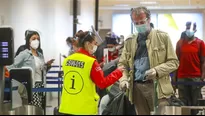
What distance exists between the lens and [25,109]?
11.2 ft

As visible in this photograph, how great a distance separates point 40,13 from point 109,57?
395 cm

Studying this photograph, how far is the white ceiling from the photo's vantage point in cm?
1686

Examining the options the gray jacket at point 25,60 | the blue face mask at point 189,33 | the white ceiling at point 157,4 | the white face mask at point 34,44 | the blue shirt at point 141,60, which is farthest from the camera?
the white ceiling at point 157,4

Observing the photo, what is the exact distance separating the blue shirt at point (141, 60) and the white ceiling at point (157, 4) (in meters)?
13.0

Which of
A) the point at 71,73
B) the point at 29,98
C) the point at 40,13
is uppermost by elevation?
the point at 40,13

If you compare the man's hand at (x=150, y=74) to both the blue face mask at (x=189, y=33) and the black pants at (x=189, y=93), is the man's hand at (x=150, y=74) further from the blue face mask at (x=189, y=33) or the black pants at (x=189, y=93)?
the blue face mask at (x=189, y=33)

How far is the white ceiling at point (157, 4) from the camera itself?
1686 centimetres

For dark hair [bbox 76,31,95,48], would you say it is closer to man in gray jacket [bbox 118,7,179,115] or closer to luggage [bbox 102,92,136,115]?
man in gray jacket [bbox 118,7,179,115]

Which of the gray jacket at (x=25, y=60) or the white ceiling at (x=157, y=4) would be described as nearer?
the gray jacket at (x=25, y=60)

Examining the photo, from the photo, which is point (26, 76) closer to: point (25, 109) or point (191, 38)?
point (25, 109)

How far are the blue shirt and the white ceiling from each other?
42.6ft

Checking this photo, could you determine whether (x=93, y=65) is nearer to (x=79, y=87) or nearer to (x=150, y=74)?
(x=79, y=87)

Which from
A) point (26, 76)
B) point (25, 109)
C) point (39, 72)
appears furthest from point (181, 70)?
point (25, 109)

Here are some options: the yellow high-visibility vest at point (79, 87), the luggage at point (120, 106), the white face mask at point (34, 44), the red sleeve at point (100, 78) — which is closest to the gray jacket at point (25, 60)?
the white face mask at point (34, 44)
